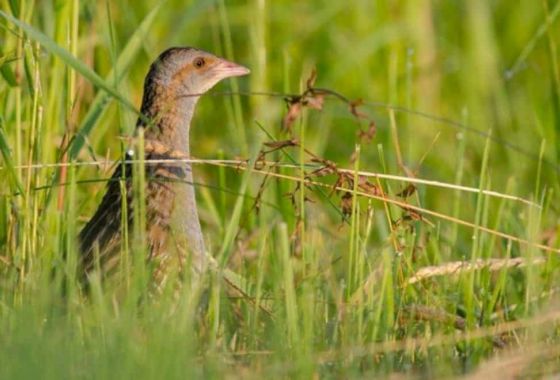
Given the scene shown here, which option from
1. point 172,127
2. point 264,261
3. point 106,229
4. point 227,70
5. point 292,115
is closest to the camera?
point 292,115

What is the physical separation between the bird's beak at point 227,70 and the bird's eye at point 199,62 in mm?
67

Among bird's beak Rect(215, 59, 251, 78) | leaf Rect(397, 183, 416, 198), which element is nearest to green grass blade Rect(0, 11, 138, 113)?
leaf Rect(397, 183, 416, 198)

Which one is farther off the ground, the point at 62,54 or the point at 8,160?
the point at 62,54

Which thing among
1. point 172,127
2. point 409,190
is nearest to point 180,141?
point 172,127

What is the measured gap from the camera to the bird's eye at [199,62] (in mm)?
5020

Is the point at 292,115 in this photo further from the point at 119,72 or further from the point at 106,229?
the point at 119,72

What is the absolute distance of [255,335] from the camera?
12.8 feet

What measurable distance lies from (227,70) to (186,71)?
19 cm

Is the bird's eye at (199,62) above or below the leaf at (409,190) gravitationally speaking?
above

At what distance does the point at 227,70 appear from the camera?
511 centimetres

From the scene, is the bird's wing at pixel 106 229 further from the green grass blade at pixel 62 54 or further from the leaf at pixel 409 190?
the leaf at pixel 409 190

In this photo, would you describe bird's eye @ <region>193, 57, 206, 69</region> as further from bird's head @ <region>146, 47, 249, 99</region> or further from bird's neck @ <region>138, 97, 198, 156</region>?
bird's neck @ <region>138, 97, 198, 156</region>

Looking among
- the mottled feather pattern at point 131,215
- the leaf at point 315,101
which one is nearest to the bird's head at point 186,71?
the mottled feather pattern at point 131,215

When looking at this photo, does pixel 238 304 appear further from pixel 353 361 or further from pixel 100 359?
pixel 100 359
